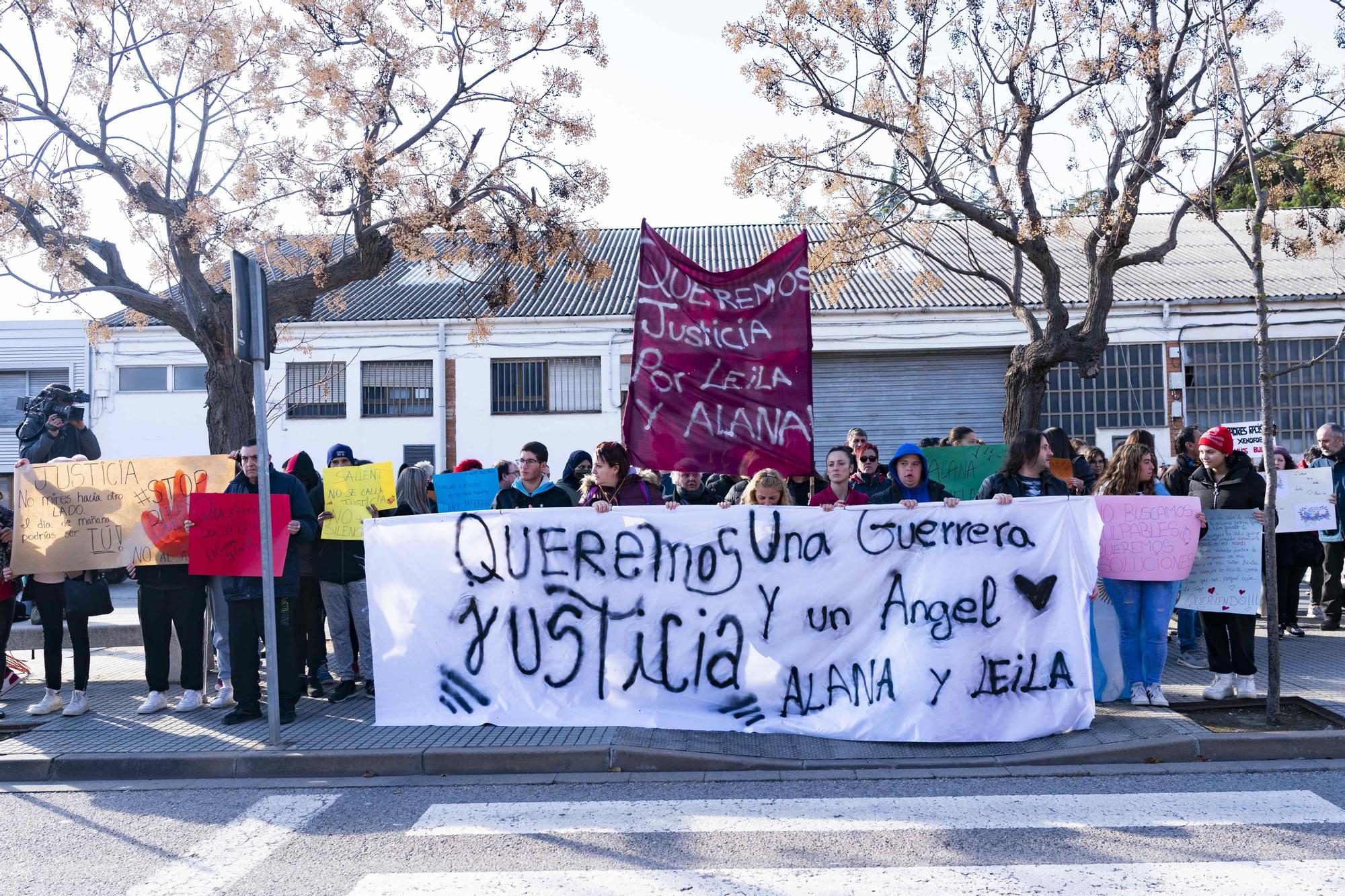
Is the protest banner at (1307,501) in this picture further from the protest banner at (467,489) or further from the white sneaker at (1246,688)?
the protest banner at (467,489)

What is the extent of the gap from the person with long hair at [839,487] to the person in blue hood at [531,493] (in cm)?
172

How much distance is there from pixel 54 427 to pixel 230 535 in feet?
13.1

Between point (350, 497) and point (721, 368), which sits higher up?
point (721, 368)

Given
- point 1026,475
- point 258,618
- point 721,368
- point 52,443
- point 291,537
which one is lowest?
point 258,618

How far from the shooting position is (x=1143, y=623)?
692cm

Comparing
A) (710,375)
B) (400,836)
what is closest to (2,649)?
(400,836)

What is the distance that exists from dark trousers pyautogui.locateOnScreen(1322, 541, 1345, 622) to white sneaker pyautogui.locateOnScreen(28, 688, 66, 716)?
407 inches

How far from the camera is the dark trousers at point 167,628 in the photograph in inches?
297

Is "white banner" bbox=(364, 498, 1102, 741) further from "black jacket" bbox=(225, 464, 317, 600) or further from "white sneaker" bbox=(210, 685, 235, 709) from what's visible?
Result: "white sneaker" bbox=(210, 685, 235, 709)

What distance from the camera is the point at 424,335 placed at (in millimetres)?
26547

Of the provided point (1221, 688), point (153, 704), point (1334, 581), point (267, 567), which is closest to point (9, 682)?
point (153, 704)

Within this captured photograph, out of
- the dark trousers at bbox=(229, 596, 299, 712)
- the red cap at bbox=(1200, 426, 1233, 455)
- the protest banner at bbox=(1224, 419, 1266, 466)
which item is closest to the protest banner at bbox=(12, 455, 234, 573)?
the dark trousers at bbox=(229, 596, 299, 712)

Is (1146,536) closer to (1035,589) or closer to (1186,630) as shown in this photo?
(1035,589)

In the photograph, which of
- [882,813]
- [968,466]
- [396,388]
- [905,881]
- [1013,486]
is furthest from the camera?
[396,388]
